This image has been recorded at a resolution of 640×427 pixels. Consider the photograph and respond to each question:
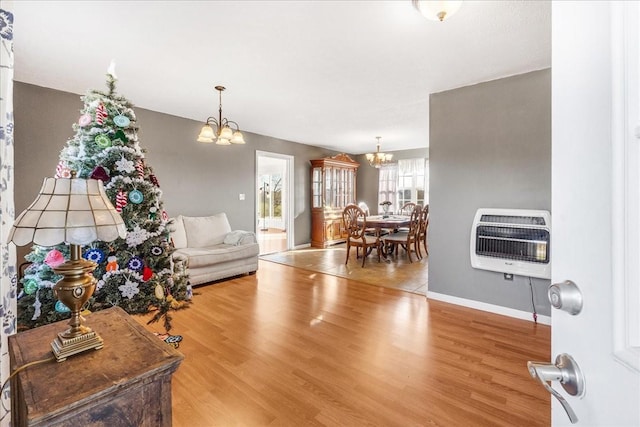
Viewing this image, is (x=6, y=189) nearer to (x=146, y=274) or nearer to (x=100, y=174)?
(x=100, y=174)

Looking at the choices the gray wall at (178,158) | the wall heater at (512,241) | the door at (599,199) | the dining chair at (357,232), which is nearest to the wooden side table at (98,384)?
the door at (599,199)

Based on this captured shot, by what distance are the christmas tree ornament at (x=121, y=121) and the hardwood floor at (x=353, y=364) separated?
172 centimetres

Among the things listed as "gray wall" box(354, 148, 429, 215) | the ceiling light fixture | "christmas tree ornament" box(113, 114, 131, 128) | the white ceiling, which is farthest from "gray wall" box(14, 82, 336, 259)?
the ceiling light fixture

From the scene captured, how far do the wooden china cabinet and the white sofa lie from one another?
242cm

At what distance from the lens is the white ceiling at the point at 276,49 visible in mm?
1895

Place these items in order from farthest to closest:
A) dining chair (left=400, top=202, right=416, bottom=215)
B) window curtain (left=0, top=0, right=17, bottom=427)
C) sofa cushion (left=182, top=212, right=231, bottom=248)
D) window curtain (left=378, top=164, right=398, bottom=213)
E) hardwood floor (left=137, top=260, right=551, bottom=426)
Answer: window curtain (left=378, top=164, right=398, bottom=213) → dining chair (left=400, top=202, right=416, bottom=215) → sofa cushion (left=182, top=212, right=231, bottom=248) → hardwood floor (left=137, top=260, right=551, bottom=426) → window curtain (left=0, top=0, right=17, bottom=427)

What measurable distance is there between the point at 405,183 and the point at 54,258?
270 inches

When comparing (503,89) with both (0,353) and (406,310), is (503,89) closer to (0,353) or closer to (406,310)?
(406,310)

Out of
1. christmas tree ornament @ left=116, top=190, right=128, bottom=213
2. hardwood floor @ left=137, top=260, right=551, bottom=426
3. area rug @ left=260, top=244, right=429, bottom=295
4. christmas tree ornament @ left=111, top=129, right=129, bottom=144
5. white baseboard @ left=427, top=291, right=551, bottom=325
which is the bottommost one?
hardwood floor @ left=137, top=260, right=551, bottom=426

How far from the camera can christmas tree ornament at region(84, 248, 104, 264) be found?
189 cm

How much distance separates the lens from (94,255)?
74.7 inches

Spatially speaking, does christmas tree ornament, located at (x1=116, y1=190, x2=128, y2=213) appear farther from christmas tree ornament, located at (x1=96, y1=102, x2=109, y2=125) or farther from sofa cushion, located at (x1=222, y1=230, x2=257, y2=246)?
sofa cushion, located at (x1=222, y1=230, x2=257, y2=246)

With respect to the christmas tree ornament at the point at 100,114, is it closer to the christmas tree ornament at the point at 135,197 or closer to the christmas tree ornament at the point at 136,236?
the christmas tree ornament at the point at 135,197

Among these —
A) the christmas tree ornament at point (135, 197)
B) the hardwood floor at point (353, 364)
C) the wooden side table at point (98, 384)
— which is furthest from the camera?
the christmas tree ornament at point (135, 197)
